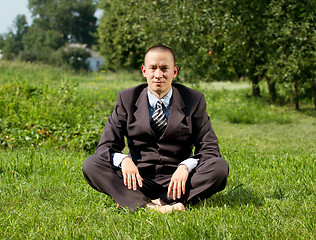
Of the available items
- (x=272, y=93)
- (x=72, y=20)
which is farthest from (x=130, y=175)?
(x=72, y=20)

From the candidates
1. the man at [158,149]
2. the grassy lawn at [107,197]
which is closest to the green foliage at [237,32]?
the grassy lawn at [107,197]

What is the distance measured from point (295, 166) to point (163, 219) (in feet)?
7.60

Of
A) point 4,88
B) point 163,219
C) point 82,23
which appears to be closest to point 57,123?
point 4,88

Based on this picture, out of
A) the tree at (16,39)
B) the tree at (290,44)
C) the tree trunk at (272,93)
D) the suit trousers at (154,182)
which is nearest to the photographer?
the suit trousers at (154,182)

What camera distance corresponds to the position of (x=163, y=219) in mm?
2705

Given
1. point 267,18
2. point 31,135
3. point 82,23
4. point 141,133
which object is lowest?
point 31,135

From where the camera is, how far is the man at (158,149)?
9.91 ft

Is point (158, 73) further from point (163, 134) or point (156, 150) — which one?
point (156, 150)

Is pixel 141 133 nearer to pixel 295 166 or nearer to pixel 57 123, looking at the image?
pixel 295 166

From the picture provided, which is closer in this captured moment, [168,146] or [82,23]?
[168,146]

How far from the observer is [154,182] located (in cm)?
320

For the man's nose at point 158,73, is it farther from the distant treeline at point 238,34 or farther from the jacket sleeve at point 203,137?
the distant treeline at point 238,34

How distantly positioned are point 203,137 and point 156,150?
0.41m

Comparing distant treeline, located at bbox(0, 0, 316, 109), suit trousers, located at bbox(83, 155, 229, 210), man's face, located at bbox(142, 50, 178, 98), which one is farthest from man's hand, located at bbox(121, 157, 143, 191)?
distant treeline, located at bbox(0, 0, 316, 109)
